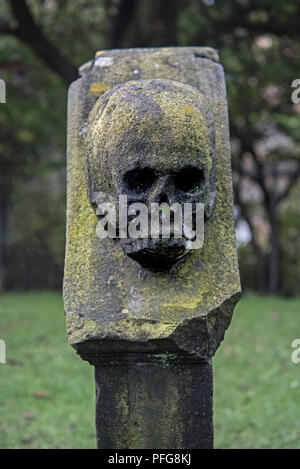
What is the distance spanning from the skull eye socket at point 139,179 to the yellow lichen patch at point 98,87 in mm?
649

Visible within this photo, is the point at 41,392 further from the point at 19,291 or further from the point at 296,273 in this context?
the point at 19,291

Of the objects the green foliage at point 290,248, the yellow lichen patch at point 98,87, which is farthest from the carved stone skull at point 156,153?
the green foliage at point 290,248

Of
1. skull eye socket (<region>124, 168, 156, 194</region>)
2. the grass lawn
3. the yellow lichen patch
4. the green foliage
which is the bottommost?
the grass lawn

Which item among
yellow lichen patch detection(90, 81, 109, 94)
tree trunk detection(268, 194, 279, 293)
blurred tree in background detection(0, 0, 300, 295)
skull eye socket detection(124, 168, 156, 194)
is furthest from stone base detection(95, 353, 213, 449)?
tree trunk detection(268, 194, 279, 293)

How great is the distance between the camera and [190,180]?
2.03 metres

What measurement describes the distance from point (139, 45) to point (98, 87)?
374 centimetres

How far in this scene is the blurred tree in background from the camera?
6.23m

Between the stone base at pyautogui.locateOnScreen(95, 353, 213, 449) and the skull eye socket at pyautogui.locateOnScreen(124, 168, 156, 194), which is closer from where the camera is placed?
the skull eye socket at pyautogui.locateOnScreen(124, 168, 156, 194)

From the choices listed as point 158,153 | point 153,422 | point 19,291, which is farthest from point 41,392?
point 19,291

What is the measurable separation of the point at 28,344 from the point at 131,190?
13.6 feet

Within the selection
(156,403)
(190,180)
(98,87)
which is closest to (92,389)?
(156,403)

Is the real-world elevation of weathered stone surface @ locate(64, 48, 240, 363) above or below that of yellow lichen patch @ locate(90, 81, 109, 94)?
below

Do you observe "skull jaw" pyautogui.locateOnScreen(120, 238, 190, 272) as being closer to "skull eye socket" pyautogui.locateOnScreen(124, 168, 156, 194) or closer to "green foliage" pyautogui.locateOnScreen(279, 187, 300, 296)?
"skull eye socket" pyautogui.locateOnScreen(124, 168, 156, 194)

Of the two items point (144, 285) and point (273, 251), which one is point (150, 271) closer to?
point (144, 285)
